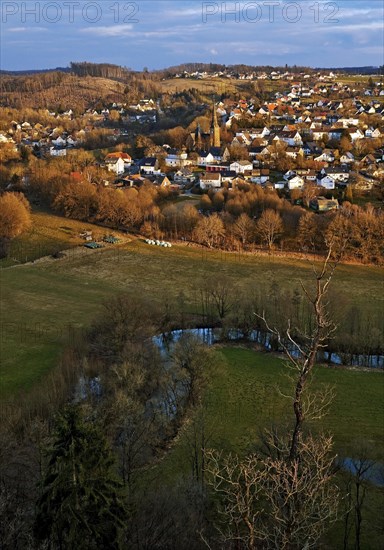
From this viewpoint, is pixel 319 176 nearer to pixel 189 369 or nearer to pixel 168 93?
pixel 189 369

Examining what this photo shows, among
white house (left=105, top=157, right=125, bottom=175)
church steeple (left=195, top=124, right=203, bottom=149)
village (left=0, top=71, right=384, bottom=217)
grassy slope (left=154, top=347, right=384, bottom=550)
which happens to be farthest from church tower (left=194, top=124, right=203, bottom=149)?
grassy slope (left=154, top=347, right=384, bottom=550)

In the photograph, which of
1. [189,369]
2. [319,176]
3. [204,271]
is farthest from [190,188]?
[189,369]

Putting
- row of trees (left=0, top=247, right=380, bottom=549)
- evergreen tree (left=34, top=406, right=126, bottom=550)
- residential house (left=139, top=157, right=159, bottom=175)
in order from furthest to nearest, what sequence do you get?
residential house (left=139, top=157, right=159, bottom=175)
evergreen tree (left=34, top=406, right=126, bottom=550)
row of trees (left=0, top=247, right=380, bottom=549)

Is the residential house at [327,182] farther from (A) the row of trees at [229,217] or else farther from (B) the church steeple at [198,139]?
(B) the church steeple at [198,139]

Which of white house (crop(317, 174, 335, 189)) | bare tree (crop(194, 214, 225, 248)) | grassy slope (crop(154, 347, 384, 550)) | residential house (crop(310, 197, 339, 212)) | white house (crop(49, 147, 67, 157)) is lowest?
grassy slope (crop(154, 347, 384, 550))

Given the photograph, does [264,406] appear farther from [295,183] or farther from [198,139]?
[198,139]

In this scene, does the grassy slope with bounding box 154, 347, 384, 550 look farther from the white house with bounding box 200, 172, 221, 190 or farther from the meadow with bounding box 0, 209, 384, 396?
the white house with bounding box 200, 172, 221, 190

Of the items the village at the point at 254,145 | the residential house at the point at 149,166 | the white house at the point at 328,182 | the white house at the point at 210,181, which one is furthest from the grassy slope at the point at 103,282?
the residential house at the point at 149,166

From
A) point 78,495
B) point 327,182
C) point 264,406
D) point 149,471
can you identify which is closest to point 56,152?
point 327,182
